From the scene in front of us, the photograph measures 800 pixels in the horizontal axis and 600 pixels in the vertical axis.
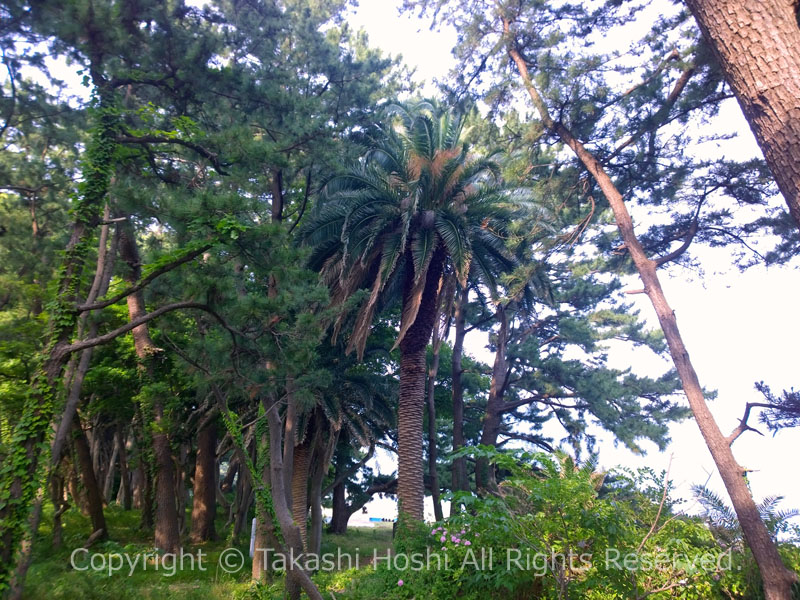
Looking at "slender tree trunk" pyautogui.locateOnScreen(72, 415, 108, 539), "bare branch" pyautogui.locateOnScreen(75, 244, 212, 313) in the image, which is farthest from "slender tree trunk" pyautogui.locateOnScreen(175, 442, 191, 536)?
"bare branch" pyautogui.locateOnScreen(75, 244, 212, 313)

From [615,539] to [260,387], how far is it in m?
6.12

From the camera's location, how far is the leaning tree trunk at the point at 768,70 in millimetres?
3832

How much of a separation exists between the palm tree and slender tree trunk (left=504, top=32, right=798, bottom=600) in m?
2.86

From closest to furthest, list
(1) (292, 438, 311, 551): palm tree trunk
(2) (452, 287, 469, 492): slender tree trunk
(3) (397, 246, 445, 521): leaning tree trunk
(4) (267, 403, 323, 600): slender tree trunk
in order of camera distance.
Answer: (4) (267, 403, 323, 600): slender tree trunk < (3) (397, 246, 445, 521): leaning tree trunk < (1) (292, 438, 311, 551): palm tree trunk < (2) (452, 287, 469, 492): slender tree trunk

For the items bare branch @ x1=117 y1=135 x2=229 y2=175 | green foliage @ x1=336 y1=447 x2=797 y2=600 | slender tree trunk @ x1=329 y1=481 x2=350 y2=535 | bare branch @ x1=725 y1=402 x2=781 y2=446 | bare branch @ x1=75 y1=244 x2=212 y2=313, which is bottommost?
slender tree trunk @ x1=329 y1=481 x2=350 y2=535

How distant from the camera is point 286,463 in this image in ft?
42.2

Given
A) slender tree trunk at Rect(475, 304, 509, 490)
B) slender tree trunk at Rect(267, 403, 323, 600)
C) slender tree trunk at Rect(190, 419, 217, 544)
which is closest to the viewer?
slender tree trunk at Rect(267, 403, 323, 600)

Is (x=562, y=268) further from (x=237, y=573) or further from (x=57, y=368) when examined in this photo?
(x=57, y=368)

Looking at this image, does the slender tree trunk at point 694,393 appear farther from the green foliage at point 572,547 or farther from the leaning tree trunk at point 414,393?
the leaning tree trunk at point 414,393

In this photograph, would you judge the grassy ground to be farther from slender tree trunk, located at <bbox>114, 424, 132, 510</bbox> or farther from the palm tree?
slender tree trunk, located at <bbox>114, 424, 132, 510</bbox>

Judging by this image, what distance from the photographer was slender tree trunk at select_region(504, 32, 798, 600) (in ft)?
23.4


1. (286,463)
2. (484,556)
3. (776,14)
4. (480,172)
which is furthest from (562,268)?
(776,14)

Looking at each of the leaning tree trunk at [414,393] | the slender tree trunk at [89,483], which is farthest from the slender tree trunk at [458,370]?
the slender tree trunk at [89,483]

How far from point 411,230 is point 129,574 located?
9.31 metres
